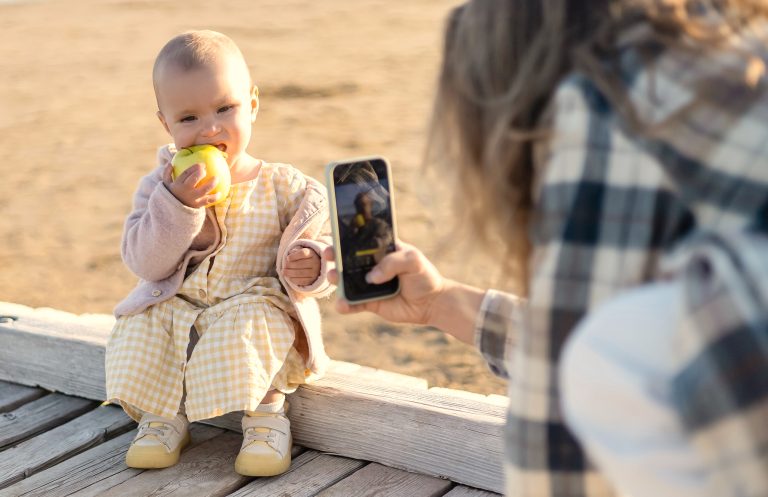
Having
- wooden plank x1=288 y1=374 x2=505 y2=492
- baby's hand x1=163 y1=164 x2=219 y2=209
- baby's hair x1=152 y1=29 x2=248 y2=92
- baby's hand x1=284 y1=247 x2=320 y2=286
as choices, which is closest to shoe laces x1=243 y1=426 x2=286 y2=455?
wooden plank x1=288 y1=374 x2=505 y2=492

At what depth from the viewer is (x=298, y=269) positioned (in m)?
2.71

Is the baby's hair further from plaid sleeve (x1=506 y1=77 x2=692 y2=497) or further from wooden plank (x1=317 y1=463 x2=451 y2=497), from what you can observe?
plaid sleeve (x1=506 y1=77 x2=692 y2=497)

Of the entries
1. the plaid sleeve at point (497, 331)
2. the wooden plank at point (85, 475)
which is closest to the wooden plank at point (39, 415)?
the wooden plank at point (85, 475)

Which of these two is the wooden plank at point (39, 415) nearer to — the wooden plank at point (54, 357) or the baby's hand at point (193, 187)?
the wooden plank at point (54, 357)

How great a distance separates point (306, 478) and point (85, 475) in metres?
0.57

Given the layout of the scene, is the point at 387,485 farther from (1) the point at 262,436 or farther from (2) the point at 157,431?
(2) the point at 157,431

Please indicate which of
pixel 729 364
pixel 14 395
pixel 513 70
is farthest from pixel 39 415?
pixel 729 364

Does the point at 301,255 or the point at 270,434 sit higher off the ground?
the point at 301,255

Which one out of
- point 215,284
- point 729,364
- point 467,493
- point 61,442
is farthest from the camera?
point 61,442

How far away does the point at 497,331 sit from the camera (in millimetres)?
2039

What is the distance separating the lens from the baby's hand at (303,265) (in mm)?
2703

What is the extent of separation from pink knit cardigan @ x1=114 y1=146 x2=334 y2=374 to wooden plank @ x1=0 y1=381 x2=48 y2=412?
572mm

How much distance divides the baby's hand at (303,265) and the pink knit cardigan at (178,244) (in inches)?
0.6

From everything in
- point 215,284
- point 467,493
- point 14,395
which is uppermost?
point 215,284
